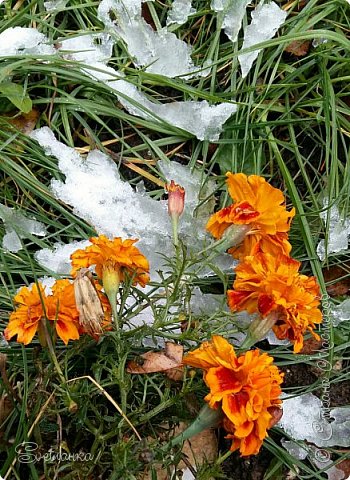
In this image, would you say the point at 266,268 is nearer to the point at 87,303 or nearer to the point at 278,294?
the point at 278,294

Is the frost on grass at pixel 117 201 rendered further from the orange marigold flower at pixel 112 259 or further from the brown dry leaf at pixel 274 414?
the brown dry leaf at pixel 274 414

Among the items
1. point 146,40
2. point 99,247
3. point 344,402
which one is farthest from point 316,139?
point 99,247

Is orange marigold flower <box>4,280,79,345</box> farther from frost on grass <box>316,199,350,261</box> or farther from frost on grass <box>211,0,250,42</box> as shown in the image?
frost on grass <box>211,0,250,42</box>

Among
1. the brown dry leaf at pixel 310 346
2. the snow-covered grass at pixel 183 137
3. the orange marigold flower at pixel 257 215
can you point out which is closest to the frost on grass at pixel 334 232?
the snow-covered grass at pixel 183 137

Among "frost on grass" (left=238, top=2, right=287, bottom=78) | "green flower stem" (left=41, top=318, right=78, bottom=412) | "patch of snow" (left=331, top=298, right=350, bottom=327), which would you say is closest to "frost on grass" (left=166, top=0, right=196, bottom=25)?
"frost on grass" (left=238, top=2, right=287, bottom=78)

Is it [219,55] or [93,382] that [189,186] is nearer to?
[219,55]

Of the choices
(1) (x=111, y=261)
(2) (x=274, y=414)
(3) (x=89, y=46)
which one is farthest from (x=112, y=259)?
(3) (x=89, y=46)
